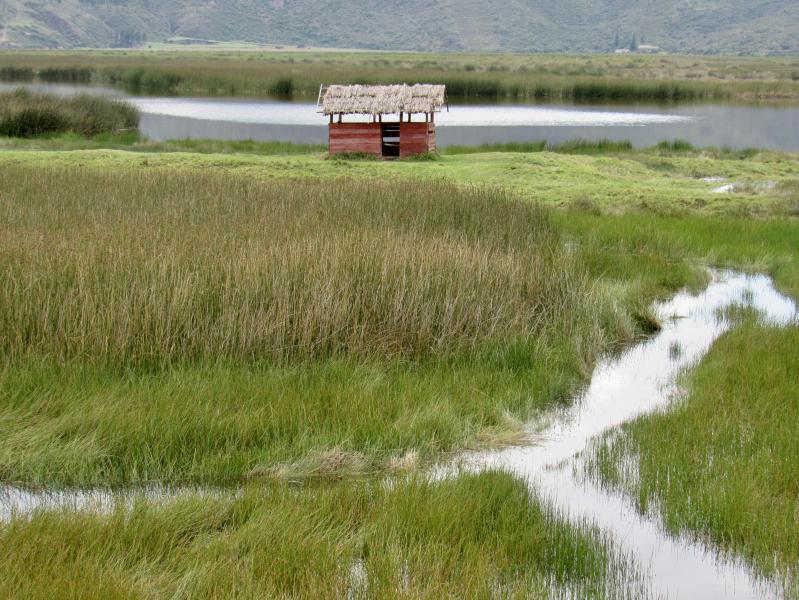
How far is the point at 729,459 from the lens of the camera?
673cm

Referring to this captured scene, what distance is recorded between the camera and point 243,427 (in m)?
7.09

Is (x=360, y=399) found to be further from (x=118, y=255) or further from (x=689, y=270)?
(x=689, y=270)

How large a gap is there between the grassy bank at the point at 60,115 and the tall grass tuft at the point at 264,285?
20779mm

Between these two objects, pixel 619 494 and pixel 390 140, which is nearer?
pixel 619 494

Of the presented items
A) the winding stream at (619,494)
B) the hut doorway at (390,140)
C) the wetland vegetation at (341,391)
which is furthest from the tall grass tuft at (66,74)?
the winding stream at (619,494)

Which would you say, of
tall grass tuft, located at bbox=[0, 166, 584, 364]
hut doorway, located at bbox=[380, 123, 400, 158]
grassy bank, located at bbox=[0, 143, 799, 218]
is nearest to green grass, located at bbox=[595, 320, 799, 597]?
tall grass tuft, located at bbox=[0, 166, 584, 364]

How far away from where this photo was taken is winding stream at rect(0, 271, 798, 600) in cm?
554

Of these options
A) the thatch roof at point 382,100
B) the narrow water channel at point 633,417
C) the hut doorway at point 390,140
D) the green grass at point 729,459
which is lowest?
the narrow water channel at point 633,417

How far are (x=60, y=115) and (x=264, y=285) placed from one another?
1031 inches

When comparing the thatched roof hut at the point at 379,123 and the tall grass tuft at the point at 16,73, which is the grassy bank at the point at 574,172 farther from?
the tall grass tuft at the point at 16,73

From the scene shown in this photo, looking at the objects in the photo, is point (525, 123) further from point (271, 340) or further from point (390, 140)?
point (271, 340)

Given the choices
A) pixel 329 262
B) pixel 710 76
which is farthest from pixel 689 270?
pixel 710 76

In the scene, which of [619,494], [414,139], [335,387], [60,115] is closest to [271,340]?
[335,387]

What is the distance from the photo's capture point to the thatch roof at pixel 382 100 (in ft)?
91.0
